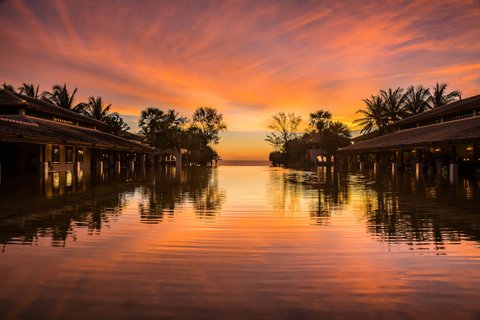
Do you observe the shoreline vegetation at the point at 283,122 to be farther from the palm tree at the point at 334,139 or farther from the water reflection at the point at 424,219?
the water reflection at the point at 424,219

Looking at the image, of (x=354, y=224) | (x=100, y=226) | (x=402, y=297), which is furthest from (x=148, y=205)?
(x=402, y=297)

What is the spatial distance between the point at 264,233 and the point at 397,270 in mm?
3278

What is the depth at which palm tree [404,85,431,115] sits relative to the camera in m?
52.4

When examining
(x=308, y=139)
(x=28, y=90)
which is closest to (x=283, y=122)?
(x=308, y=139)

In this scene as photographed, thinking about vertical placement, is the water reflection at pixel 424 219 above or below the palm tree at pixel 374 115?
below

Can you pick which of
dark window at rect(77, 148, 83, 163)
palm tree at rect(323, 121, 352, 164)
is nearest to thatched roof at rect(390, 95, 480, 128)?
palm tree at rect(323, 121, 352, 164)

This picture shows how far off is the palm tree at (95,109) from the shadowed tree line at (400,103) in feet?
114

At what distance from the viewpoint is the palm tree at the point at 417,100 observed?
5244cm

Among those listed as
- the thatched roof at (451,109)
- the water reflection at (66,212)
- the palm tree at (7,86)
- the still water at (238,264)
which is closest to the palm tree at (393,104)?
the thatched roof at (451,109)

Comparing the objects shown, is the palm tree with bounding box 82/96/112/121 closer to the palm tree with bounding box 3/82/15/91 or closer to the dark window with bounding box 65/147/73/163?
the palm tree with bounding box 3/82/15/91

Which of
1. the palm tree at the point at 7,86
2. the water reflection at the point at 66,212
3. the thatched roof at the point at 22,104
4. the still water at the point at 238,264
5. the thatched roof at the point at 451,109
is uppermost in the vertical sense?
the palm tree at the point at 7,86

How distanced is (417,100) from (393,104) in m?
2.94

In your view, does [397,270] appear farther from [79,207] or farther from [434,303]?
[79,207]

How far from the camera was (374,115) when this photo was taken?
54875 millimetres
